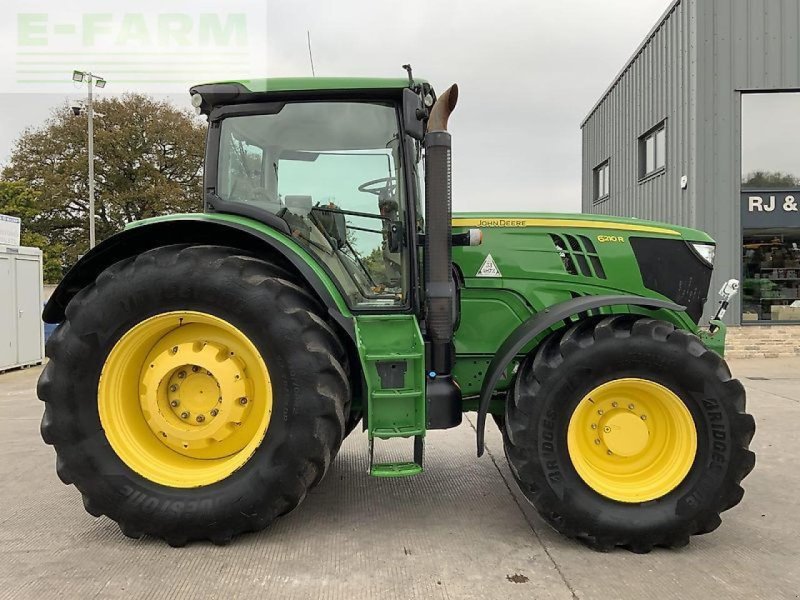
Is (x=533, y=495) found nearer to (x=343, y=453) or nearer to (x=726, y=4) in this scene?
(x=343, y=453)

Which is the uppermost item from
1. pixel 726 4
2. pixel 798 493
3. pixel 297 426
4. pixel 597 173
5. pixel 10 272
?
pixel 726 4

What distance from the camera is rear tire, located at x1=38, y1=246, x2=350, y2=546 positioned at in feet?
9.63

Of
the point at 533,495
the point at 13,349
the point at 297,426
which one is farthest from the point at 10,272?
the point at 533,495

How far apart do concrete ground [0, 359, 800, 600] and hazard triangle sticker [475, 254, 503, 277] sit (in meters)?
1.35

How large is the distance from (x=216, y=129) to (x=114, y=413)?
5.29 ft

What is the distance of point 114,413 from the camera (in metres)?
3.12

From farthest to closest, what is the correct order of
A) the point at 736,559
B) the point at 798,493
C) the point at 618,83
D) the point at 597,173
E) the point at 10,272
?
the point at 597,173, the point at 618,83, the point at 10,272, the point at 798,493, the point at 736,559

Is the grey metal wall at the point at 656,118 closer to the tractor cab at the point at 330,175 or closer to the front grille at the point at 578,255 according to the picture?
the front grille at the point at 578,255

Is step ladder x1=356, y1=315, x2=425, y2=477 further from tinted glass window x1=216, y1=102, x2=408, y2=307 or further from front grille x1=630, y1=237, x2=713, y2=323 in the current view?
front grille x1=630, y1=237, x2=713, y2=323

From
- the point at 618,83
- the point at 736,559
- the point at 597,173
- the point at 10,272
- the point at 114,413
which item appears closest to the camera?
the point at 736,559

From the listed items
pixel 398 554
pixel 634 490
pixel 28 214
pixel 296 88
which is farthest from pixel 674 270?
pixel 28 214

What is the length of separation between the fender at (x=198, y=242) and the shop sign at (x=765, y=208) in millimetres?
9407

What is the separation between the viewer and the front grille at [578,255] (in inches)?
140

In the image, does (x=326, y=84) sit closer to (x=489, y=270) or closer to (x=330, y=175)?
(x=330, y=175)
